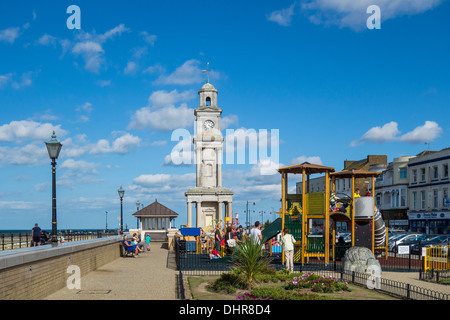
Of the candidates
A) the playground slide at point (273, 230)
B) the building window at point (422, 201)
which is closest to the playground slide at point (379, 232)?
the playground slide at point (273, 230)

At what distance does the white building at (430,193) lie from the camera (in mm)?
54338

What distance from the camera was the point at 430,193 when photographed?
57469 millimetres

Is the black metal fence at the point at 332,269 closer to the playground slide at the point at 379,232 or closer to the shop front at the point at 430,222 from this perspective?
the playground slide at the point at 379,232

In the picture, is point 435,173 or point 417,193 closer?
point 435,173

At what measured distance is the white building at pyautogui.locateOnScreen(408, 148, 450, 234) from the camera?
2139 inches

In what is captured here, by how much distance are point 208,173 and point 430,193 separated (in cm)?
2457

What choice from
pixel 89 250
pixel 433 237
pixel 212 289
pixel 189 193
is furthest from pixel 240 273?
pixel 189 193

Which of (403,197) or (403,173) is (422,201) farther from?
(403,173)

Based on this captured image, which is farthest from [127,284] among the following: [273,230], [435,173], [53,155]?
[435,173]
